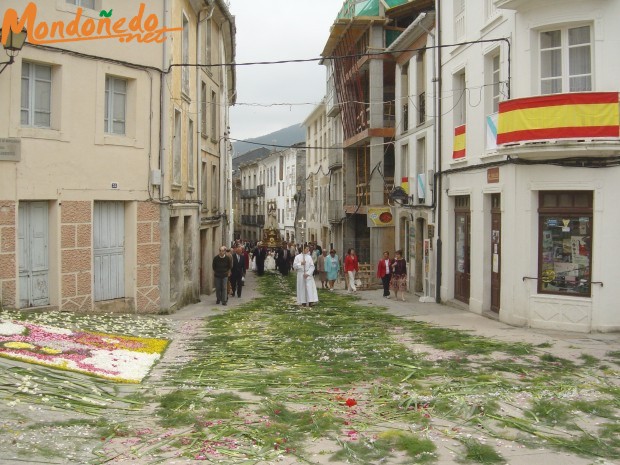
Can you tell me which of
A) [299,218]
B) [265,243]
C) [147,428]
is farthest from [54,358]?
[299,218]

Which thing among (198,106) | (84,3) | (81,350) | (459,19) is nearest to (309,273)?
(198,106)

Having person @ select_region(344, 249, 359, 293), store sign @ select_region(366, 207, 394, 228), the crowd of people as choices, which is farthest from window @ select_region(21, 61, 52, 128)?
store sign @ select_region(366, 207, 394, 228)

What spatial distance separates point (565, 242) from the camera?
14695 millimetres

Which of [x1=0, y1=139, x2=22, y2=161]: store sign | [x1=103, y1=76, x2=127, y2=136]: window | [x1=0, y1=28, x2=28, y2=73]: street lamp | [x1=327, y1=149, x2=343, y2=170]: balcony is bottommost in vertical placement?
[x1=0, y1=139, x2=22, y2=161]: store sign

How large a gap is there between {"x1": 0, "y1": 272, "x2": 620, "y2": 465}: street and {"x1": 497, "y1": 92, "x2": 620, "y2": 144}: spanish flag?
12.7 feet

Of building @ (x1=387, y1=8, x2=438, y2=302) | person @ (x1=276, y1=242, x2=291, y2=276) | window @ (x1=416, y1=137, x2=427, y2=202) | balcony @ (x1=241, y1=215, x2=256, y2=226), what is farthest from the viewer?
balcony @ (x1=241, y1=215, x2=256, y2=226)

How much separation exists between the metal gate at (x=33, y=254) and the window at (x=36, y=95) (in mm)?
1711

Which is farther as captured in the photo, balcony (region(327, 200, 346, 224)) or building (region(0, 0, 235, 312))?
balcony (region(327, 200, 346, 224))

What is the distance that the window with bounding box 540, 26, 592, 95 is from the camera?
14305 millimetres

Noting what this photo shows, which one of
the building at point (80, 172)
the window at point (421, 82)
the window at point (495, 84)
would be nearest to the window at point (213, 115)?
the window at point (421, 82)

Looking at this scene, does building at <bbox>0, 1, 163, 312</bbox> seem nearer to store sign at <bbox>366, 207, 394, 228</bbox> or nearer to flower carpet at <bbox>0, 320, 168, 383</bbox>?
flower carpet at <bbox>0, 320, 168, 383</bbox>

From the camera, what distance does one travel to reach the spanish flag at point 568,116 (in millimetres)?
13570

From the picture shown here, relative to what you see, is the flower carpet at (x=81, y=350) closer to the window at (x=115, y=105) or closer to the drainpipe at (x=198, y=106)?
the window at (x=115, y=105)

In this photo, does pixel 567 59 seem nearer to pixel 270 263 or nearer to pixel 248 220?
pixel 270 263
